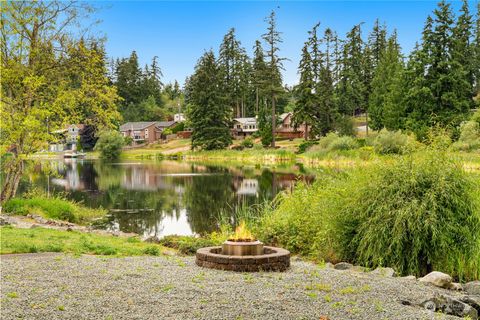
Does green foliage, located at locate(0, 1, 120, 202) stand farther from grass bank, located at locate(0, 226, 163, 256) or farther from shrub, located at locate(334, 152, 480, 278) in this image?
shrub, located at locate(334, 152, 480, 278)

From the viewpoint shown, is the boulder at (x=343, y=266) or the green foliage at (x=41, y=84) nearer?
the boulder at (x=343, y=266)

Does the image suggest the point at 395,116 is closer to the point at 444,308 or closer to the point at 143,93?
the point at 444,308

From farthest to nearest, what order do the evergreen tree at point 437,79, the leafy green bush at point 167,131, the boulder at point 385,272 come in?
1. the leafy green bush at point 167,131
2. the evergreen tree at point 437,79
3. the boulder at point 385,272

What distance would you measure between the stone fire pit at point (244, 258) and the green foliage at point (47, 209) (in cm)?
Result: 1156

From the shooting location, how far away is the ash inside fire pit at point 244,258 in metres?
9.39

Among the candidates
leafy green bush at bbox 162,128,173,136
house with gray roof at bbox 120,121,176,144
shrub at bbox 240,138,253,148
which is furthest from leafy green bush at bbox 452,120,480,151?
house with gray roof at bbox 120,121,176,144

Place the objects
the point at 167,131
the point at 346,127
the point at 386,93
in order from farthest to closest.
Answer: the point at 167,131 → the point at 346,127 → the point at 386,93

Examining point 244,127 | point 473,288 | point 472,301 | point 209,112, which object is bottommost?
point 473,288

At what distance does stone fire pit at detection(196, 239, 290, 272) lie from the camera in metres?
9.39

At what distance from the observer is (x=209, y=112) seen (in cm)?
7281

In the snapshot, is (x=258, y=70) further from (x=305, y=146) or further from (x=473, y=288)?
(x=473, y=288)

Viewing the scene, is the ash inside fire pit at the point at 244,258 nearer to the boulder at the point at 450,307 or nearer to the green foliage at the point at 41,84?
the boulder at the point at 450,307

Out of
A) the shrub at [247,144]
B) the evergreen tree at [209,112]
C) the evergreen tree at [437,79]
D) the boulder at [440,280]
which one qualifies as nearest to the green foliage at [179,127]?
the shrub at [247,144]

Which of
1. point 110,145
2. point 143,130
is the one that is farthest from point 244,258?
point 143,130
